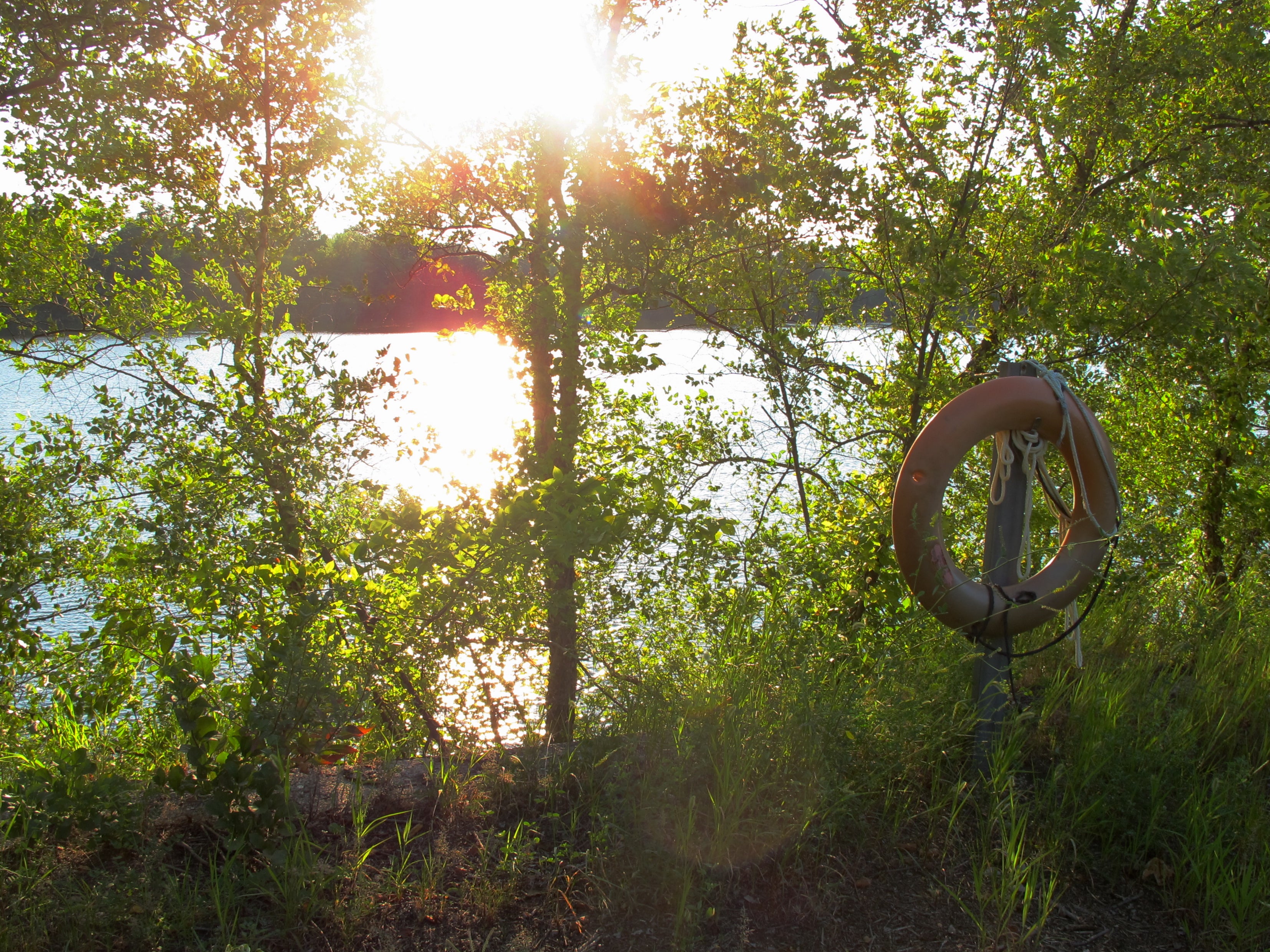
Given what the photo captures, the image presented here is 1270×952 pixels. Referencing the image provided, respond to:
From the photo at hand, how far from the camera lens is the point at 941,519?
2.89 metres

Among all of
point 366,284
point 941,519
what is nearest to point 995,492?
point 941,519

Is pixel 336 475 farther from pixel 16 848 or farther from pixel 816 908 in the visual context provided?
pixel 816 908

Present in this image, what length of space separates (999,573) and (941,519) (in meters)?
0.26

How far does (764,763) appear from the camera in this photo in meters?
2.42

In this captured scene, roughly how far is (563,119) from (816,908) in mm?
3954

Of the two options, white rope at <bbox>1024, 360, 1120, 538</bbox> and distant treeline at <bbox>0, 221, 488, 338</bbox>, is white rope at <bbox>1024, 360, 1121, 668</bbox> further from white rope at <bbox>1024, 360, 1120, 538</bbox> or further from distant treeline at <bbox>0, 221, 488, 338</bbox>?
distant treeline at <bbox>0, 221, 488, 338</bbox>

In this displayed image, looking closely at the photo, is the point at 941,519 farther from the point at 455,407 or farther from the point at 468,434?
the point at 455,407

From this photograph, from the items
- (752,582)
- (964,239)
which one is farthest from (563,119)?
(752,582)

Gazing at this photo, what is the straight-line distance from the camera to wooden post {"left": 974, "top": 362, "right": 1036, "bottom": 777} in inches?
106

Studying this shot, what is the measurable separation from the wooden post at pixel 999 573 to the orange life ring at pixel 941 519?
0.05 meters


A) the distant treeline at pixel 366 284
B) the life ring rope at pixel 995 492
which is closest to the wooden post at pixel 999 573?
the life ring rope at pixel 995 492

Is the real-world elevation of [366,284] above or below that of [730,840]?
above

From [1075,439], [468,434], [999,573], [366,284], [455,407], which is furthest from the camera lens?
[455,407]

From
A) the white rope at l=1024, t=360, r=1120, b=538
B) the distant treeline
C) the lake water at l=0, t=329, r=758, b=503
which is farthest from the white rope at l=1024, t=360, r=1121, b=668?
the distant treeline
